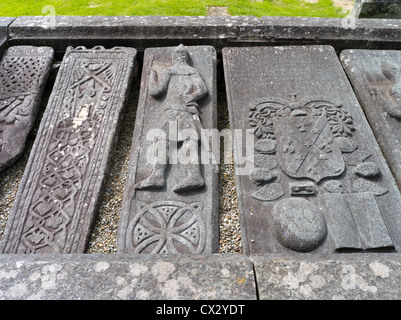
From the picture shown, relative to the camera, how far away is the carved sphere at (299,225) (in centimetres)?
208

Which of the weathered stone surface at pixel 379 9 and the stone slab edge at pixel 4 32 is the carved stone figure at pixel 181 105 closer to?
the stone slab edge at pixel 4 32

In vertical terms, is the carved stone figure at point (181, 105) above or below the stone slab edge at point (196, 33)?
below

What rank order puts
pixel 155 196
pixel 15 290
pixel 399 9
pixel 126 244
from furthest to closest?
pixel 399 9 < pixel 155 196 < pixel 126 244 < pixel 15 290

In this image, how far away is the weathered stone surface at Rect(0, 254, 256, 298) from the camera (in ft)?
5.14

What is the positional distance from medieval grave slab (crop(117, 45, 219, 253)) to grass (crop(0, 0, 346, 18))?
9.71 feet

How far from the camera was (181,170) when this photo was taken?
8.57 ft

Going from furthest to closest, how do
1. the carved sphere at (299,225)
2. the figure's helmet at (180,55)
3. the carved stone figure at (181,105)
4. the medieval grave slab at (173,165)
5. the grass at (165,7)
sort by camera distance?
the grass at (165,7)
the figure's helmet at (180,55)
the carved stone figure at (181,105)
the medieval grave slab at (173,165)
the carved sphere at (299,225)

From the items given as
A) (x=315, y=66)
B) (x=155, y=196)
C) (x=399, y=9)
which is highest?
(x=399, y=9)

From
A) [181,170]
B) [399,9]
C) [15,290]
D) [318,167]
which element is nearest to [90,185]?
[181,170]

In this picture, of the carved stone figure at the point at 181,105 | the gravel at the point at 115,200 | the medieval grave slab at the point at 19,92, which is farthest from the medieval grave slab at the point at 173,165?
the medieval grave slab at the point at 19,92

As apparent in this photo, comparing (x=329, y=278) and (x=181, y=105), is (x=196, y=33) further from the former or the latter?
(x=329, y=278)

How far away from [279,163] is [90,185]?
5.58 feet

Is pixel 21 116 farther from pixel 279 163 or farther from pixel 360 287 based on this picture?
pixel 360 287

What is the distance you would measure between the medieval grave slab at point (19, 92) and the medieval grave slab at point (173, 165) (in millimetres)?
1210
